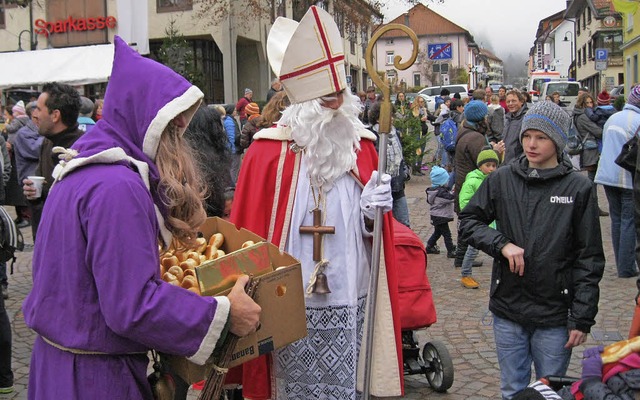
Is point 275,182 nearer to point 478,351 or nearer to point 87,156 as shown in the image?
point 87,156

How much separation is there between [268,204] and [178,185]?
152 cm

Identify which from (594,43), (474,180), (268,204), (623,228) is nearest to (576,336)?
(268,204)

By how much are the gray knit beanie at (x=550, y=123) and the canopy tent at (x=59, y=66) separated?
11104 millimetres

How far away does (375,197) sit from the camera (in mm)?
3537

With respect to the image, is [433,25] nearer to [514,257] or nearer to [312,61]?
[312,61]

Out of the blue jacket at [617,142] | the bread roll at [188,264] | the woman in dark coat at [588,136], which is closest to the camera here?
the bread roll at [188,264]

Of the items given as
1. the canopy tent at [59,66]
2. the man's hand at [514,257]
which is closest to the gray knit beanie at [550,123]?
the man's hand at [514,257]

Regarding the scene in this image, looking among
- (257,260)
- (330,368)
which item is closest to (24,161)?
(330,368)

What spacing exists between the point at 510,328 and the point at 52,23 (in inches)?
1150

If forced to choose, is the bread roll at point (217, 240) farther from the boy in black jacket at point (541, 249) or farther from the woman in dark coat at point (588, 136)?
the woman in dark coat at point (588, 136)

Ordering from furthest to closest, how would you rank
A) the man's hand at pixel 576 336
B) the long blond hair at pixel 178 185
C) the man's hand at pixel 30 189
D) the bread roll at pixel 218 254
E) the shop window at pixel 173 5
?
the shop window at pixel 173 5 → the man's hand at pixel 30 189 → the man's hand at pixel 576 336 → the bread roll at pixel 218 254 → the long blond hair at pixel 178 185

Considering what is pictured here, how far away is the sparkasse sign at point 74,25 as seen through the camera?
29109 mm

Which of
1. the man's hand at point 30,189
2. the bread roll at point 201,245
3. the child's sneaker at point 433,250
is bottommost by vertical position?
the child's sneaker at point 433,250

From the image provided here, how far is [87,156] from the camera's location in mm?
2188
